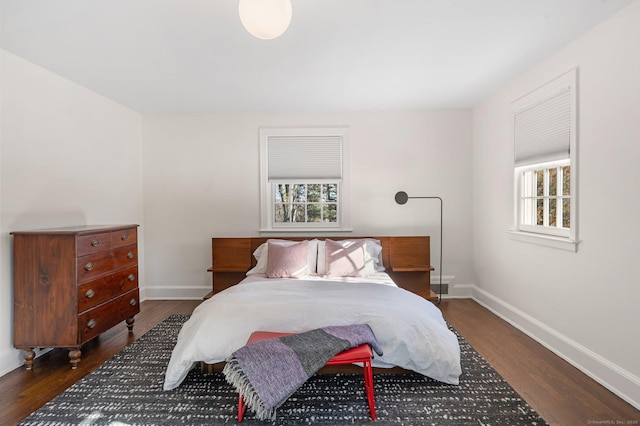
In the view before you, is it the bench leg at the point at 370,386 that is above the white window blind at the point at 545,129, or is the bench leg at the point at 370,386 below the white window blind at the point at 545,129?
below

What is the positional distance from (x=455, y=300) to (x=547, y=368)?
1.81 meters

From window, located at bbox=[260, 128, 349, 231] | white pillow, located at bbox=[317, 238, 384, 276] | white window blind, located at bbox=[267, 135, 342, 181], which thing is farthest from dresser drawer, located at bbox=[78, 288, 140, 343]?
white window blind, located at bbox=[267, 135, 342, 181]

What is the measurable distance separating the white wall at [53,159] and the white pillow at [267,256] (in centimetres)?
176

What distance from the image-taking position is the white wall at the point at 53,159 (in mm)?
2639

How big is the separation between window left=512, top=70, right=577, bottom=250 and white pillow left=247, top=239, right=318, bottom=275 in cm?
214

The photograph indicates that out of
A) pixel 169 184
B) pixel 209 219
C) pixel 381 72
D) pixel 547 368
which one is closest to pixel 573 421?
pixel 547 368

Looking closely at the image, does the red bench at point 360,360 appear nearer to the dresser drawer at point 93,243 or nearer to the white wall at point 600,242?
the white wall at point 600,242

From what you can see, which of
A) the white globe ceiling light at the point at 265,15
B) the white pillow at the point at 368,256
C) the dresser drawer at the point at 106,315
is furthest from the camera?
the white pillow at the point at 368,256

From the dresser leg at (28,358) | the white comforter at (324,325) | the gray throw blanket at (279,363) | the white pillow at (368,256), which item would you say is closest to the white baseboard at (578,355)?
Answer: the white comforter at (324,325)

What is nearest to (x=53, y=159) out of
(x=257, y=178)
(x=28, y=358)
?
(x=28, y=358)

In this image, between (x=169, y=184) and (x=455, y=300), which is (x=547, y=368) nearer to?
(x=455, y=300)

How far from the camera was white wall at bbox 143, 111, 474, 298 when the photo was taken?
445 cm

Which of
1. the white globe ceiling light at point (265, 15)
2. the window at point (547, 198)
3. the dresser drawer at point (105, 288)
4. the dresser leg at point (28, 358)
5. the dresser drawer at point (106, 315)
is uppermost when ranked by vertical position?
the white globe ceiling light at point (265, 15)

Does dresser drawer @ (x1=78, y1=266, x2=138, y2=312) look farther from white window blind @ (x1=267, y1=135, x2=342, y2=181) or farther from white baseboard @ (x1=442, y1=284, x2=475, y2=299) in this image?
white baseboard @ (x1=442, y1=284, x2=475, y2=299)
